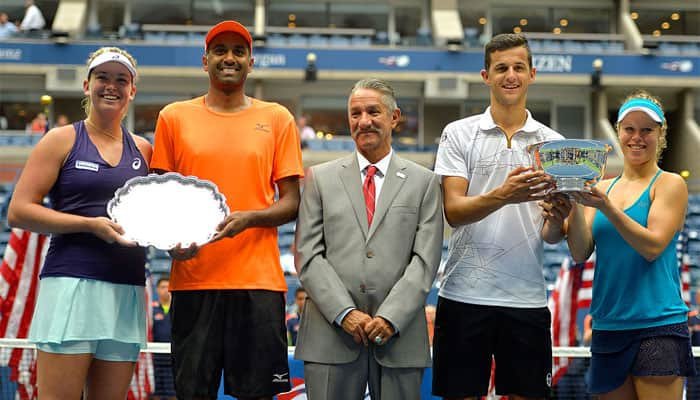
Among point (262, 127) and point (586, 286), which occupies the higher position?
point (262, 127)

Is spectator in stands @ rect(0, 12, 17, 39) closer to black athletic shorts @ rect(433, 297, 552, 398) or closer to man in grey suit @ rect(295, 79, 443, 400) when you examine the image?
man in grey suit @ rect(295, 79, 443, 400)

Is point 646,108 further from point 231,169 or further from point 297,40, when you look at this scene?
point 297,40

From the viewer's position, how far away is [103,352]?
362 centimetres

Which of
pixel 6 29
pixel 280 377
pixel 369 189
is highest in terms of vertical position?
pixel 6 29

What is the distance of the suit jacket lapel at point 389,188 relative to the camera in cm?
367

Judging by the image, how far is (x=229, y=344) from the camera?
3.55 metres

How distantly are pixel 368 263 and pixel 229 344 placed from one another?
0.70 m

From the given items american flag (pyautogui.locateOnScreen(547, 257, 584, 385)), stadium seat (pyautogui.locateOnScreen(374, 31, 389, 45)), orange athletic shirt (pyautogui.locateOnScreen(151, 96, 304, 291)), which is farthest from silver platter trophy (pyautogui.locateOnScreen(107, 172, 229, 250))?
stadium seat (pyautogui.locateOnScreen(374, 31, 389, 45))

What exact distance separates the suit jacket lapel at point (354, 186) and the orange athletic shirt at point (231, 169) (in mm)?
226

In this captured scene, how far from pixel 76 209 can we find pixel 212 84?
0.82 m

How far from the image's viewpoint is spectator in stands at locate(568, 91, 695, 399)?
12.1 feet

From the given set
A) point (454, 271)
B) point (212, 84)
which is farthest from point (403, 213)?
point (212, 84)

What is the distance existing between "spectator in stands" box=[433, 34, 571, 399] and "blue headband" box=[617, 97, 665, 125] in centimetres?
36

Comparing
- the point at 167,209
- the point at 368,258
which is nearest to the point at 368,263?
the point at 368,258
